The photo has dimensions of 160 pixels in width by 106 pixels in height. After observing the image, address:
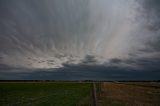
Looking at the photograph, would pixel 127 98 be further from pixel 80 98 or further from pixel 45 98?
pixel 45 98

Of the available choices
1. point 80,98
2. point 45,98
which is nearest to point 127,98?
point 80,98

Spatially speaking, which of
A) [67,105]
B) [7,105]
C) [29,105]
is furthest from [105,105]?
[7,105]

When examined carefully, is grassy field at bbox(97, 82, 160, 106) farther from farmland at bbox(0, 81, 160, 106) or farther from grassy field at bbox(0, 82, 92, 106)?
grassy field at bbox(0, 82, 92, 106)

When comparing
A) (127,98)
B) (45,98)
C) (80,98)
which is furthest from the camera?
(80,98)

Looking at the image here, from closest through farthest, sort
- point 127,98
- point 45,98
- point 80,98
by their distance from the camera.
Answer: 1. point 127,98
2. point 45,98
3. point 80,98

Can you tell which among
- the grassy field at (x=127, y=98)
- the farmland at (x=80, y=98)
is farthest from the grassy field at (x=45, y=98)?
the grassy field at (x=127, y=98)

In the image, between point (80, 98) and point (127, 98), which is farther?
point (80, 98)

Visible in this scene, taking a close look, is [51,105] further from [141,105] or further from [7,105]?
[141,105]

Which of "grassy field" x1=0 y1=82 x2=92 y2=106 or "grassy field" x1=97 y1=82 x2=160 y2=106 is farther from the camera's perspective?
"grassy field" x1=0 y1=82 x2=92 y2=106

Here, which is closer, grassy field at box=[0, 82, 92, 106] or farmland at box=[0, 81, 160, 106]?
farmland at box=[0, 81, 160, 106]

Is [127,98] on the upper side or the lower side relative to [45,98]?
lower

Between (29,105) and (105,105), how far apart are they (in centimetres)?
709

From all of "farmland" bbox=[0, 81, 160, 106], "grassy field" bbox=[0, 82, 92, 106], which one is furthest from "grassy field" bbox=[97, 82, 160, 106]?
"grassy field" bbox=[0, 82, 92, 106]

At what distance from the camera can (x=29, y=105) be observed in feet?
63.4
